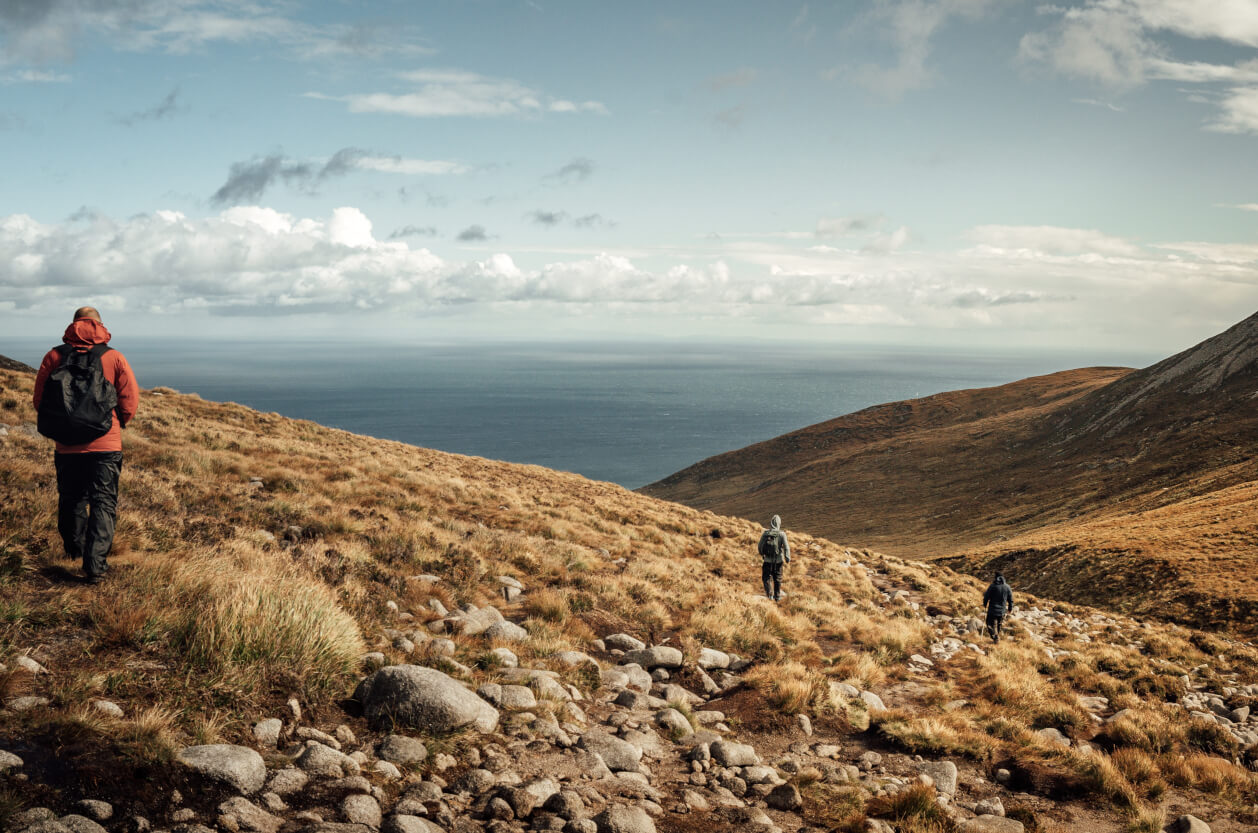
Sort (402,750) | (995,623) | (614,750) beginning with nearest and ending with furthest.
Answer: (402,750) → (614,750) → (995,623)

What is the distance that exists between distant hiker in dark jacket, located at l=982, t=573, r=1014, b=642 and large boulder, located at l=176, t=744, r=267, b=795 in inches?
736

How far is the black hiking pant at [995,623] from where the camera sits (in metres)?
18.8

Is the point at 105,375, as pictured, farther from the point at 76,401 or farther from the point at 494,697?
the point at 494,697

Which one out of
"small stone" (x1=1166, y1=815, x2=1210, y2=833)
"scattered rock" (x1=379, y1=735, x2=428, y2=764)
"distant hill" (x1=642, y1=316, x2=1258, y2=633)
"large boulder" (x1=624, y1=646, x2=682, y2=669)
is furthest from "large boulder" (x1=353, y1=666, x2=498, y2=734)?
"distant hill" (x1=642, y1=316, x2=1258, y2=633)

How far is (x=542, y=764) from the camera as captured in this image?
21.5 ft

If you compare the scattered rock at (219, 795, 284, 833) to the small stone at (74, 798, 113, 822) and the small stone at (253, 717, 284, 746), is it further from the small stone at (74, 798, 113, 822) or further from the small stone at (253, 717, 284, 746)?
the small stone at (253, 717, 284, 746)

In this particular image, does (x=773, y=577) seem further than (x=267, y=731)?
Yes

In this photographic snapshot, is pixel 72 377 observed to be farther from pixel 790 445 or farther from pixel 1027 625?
pixel 790 445

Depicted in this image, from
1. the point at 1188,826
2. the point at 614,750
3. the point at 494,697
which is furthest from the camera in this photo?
the point at 494,697

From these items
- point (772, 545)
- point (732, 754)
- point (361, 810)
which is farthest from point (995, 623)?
point (361, 810)

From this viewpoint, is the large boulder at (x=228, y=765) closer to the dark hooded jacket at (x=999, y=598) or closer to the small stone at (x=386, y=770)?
the small stone at (x=386, y=770)

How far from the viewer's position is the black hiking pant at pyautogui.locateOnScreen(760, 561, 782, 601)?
18.3 metres

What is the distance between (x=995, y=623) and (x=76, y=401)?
21.4 m

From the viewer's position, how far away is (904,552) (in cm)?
5038
